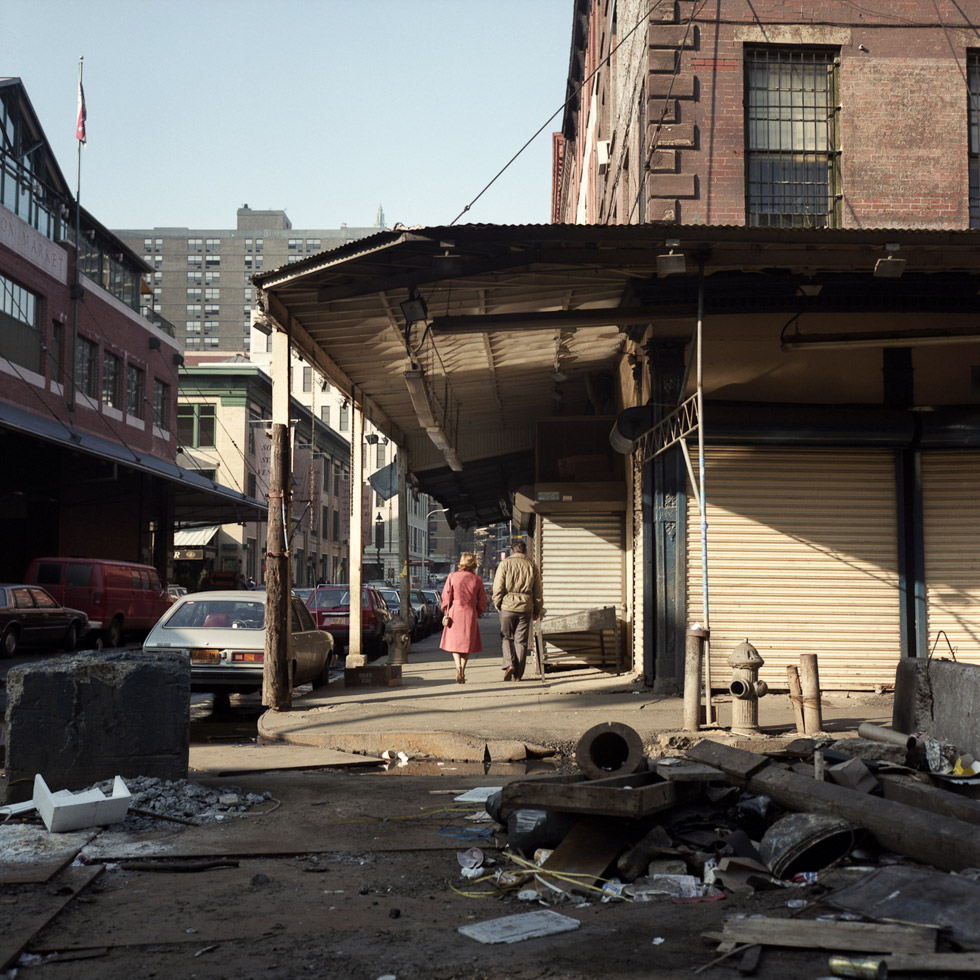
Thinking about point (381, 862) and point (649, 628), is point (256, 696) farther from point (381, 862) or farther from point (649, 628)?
point (381, 862)

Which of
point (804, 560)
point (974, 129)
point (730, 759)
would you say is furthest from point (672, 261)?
point (974, 129)

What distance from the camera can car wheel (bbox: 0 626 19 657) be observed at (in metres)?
21.5

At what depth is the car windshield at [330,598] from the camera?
22.3 m

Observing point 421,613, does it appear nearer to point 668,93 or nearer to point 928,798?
point 668,93

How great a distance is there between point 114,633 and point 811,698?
69.4 ft

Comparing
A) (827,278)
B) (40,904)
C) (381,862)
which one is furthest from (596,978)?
(827,278)

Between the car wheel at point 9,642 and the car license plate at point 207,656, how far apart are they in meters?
9.71

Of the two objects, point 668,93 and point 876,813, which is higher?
point 668,93

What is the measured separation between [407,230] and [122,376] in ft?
104

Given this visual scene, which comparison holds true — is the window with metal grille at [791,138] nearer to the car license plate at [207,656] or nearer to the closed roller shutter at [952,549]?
the closed roller shutter at [952,549]

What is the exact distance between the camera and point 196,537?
53562mm

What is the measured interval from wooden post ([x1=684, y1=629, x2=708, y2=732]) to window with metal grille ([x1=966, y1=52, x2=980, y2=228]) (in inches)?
339

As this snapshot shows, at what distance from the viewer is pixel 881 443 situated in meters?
12.7

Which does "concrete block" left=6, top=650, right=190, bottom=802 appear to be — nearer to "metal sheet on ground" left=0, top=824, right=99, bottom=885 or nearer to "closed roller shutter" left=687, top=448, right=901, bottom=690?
"metal sheet on ground" left=0, top=824, right=99, bottom=885
